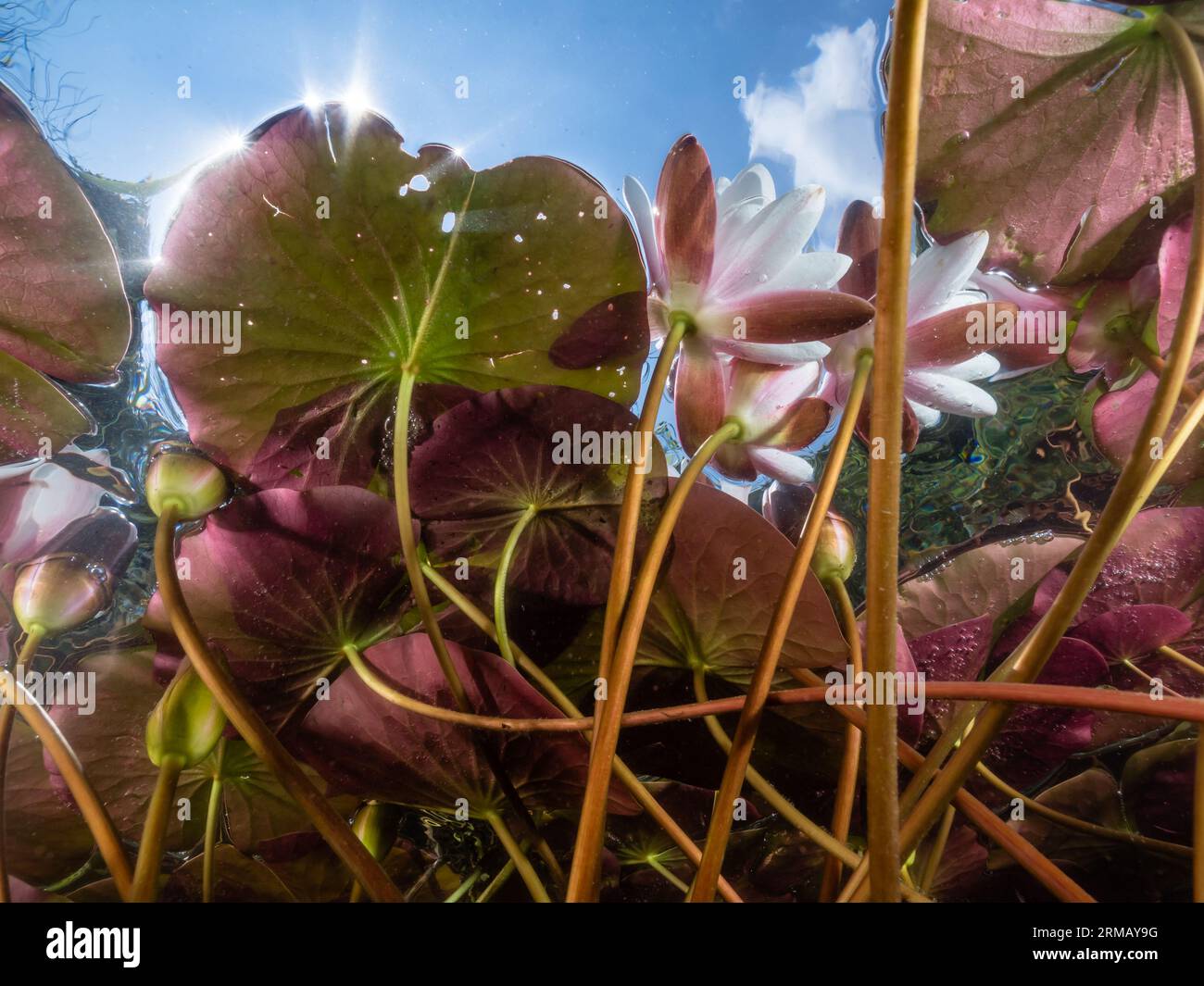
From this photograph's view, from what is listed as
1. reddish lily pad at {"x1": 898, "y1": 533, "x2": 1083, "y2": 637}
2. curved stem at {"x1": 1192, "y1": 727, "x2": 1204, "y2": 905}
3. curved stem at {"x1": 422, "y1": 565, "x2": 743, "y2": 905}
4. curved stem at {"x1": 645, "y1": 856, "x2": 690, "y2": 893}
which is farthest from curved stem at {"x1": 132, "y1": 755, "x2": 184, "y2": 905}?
curved stem at {"x1": 1192, "y1": 727, "x2": 1204, "y2": 905}

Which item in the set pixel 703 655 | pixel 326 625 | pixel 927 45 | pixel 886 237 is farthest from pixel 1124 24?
pixel 326 625

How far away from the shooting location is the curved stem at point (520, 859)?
281 mm

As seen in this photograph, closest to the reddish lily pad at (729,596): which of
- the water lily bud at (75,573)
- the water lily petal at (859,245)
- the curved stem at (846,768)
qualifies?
the curved stem at (846,768)

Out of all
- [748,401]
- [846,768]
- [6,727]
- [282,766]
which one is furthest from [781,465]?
[6,727]

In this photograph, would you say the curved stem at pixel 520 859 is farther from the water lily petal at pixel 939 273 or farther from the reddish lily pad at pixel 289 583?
the water lily petal at pixel 939 273

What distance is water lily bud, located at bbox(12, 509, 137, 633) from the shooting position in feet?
0.93

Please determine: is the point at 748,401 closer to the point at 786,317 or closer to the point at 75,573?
the point at 786,317

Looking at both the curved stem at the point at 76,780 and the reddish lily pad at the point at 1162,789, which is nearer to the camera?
the curved stem at the point at 76,780

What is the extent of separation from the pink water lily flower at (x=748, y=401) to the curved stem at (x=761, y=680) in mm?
26

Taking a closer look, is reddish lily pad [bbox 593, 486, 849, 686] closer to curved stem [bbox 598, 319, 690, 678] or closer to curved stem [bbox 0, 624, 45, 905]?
curved stem [bbox 598, 319, 690, 678]

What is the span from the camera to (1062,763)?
38 centimetres

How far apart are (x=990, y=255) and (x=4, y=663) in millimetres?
495

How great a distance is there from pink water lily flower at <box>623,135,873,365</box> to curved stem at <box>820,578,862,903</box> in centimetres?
12
